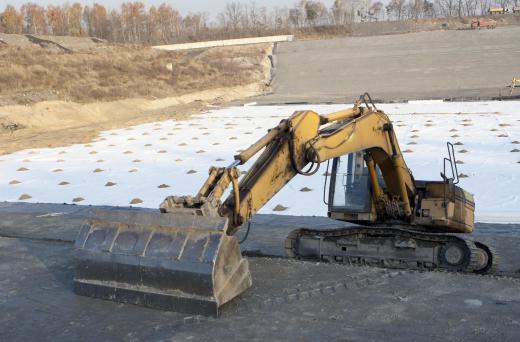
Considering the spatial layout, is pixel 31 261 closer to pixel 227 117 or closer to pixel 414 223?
pixel 414 223

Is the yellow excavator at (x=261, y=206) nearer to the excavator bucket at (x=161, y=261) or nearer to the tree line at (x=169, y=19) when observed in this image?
the excavator bucket at (x=161, y=261)

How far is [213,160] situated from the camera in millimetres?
14586

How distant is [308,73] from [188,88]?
9.41m

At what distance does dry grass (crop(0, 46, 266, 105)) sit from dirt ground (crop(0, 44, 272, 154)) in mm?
43

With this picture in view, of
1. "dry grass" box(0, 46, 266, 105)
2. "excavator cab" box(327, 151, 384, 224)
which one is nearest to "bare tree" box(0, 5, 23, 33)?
"dry grass" box(0, 46, 266, 105)

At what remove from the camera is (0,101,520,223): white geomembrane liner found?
11.1m

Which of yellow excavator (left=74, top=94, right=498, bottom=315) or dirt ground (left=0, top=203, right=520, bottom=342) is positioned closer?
dirt ground (left=0, top=203, right=520, bottom=342)

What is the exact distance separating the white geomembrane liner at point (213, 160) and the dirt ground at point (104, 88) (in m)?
2.58

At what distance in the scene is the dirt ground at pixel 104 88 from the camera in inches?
915

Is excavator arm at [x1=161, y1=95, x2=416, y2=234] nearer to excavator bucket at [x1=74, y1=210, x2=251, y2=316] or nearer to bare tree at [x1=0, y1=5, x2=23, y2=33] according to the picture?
excavator bucket at [x1=74, y1=210, x2=251, y2=316]

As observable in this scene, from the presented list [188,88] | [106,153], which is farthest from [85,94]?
[106,153]

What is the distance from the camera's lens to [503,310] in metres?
4.98

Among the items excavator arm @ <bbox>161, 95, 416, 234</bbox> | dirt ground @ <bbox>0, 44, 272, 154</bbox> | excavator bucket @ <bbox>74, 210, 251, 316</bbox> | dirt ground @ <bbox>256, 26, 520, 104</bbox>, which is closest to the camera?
excavator bucket @ <bbox>74, 210, 251, 316</bbox>

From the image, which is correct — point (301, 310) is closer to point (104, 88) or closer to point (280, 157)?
point (280, 157)
